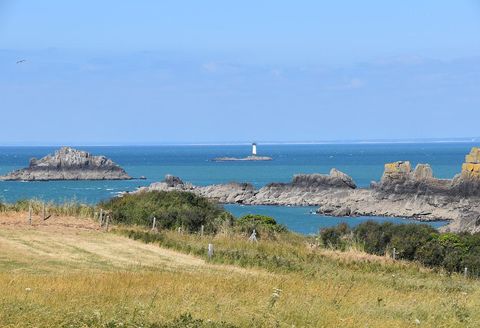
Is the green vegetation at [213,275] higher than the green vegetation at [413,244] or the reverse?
higher

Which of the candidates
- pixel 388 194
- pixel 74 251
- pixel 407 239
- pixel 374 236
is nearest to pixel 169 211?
pixel 374 236

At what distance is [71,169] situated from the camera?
168625mm

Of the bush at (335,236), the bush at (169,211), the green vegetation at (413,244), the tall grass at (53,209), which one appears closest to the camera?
the green vegetation at (413,244)

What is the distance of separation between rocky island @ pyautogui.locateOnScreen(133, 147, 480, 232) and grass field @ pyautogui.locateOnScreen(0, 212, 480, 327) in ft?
210

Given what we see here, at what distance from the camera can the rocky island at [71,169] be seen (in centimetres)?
16212

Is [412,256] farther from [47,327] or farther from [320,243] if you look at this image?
[47,327]

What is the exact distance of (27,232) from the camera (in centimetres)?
3341

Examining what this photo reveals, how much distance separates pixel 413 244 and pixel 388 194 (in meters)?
65.9

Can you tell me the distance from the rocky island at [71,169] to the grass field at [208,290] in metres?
133

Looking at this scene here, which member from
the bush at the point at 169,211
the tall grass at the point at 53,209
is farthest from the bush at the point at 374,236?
the tall grass at the point at 53,209

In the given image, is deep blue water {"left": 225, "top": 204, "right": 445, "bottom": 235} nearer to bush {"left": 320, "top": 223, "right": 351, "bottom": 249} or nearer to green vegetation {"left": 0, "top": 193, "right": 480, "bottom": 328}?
bush {"left": 320, "top": 223, "right": 351, "bottom": 249}

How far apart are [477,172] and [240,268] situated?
79.2 m

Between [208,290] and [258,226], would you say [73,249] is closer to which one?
[208,290]

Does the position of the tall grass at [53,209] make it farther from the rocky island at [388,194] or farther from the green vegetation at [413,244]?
the rocky island at [388,194]
